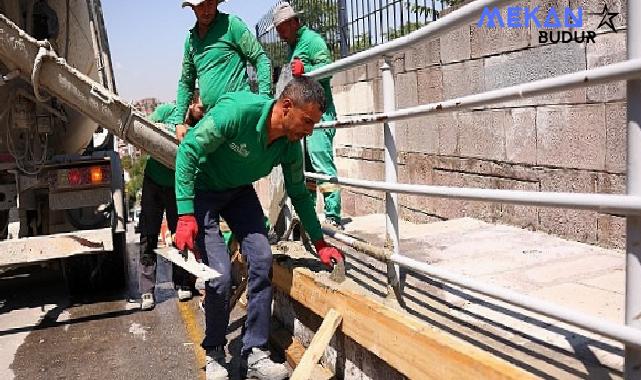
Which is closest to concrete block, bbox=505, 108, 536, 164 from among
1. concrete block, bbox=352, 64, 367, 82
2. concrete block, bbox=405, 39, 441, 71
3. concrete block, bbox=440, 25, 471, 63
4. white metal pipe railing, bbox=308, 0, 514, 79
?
concrete block, bbox=440, 25, 471, 63

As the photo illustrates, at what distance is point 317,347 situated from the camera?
9.98 feet

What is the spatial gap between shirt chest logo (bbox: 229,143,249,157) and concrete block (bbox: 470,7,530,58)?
239 centimetres

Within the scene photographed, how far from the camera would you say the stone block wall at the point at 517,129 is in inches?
153

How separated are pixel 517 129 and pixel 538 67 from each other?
1.64 ft

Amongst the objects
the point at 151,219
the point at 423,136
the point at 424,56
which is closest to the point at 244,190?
the point at 151,219

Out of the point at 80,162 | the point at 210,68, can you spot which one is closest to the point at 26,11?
the point at 80,162

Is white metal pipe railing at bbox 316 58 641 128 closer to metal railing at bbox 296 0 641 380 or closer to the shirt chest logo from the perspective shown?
metal railing at bbox 296 0 641 380

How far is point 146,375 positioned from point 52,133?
3.24m

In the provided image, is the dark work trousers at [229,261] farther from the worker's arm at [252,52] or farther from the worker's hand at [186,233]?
the worker's arm at [252,52]

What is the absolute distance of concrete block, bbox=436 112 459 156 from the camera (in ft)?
18.2

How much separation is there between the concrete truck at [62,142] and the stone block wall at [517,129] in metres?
2.51

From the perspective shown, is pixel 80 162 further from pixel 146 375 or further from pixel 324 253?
pixel 324 253

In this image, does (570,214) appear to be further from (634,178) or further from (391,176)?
(634,178)
